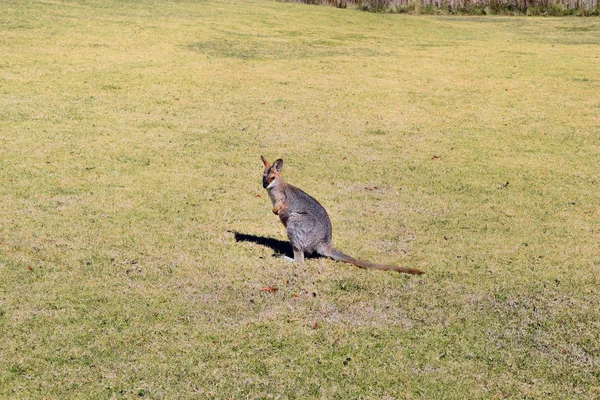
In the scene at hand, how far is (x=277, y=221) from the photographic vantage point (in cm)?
1020

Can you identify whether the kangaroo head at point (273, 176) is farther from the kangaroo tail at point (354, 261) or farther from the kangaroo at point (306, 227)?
the kangaroo tail at point (354, 261)

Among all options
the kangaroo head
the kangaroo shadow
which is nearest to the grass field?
the kangaroo shadow

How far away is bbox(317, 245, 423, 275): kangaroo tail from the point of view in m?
8.04

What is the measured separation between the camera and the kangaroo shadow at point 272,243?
8891 millimetres

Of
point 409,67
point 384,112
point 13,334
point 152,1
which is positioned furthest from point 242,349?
point 152,1

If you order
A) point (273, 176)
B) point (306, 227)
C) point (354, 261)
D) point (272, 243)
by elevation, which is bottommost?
point (272, 243)

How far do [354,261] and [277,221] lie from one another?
2162 millimetres

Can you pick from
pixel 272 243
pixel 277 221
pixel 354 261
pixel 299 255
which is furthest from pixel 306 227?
pixel 277 221

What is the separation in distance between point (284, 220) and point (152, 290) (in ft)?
5.66

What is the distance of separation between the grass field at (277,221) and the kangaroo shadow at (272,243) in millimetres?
73

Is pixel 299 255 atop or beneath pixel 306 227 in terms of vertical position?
beneath

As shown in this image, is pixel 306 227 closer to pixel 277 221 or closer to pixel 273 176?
pixel 273 176

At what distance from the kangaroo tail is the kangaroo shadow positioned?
27cm

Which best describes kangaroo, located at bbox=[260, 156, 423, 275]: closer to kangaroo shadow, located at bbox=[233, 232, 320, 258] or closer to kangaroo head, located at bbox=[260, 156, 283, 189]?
kangaroo head, located at bbox=[260, 156, 283, 189]
